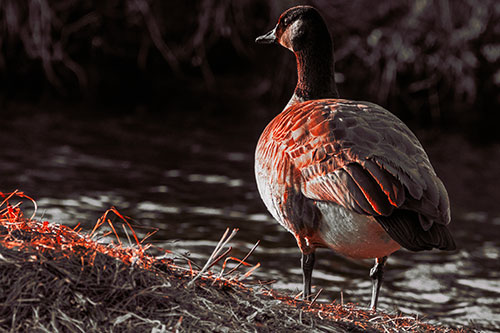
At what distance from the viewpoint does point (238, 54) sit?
13922 mm

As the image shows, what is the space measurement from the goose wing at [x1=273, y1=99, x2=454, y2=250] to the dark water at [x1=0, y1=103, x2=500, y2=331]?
109 cm

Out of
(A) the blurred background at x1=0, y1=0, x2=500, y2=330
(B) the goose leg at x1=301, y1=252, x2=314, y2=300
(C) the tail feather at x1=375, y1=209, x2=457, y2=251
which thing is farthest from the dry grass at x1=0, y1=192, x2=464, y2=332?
(A) the blurred background at x1=0, y1=0, x2=500, y2=330

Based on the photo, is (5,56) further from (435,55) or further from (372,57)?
(435,55)

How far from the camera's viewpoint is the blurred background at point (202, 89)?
30.4 ft

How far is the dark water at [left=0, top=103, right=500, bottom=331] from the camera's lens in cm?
639

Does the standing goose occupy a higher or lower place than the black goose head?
lower

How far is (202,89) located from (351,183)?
1003 centimetres

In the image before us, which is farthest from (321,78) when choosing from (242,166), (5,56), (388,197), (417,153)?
(5,56)

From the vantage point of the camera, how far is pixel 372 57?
12.7 metres

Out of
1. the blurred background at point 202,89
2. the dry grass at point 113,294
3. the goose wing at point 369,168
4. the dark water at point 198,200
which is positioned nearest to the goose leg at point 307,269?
the goose wing at point 369,168

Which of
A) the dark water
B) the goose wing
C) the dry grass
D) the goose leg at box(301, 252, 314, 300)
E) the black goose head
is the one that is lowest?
the dark water

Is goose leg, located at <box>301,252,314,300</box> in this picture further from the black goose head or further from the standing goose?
the black goose head

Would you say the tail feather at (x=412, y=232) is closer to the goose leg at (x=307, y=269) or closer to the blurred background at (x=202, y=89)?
the goose leg at (x=307, y=269)

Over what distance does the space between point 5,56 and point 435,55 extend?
7233 millimetres
